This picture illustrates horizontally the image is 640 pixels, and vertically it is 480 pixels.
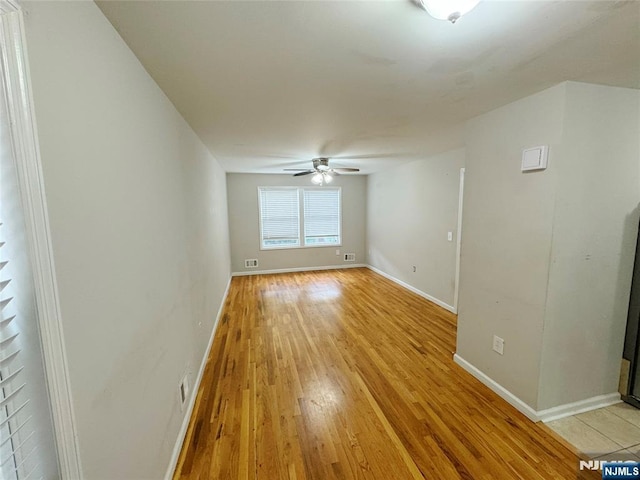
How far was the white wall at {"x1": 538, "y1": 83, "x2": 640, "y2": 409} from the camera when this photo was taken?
1.67 m

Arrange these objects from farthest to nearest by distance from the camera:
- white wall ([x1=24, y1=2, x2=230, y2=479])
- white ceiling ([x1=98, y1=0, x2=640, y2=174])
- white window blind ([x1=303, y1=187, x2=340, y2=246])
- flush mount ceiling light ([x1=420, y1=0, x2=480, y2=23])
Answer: white window blind ([x1=303, y1=187, x2=340, y2=246]) < white ceiling ([x1=98, y1=0, x2=640, y2=174]) < flush mount ceiling light ([x1=420, y1=0, x2=480, y2=23]) < white wall ([x1=24, y1=2, x2=230, y2=479])

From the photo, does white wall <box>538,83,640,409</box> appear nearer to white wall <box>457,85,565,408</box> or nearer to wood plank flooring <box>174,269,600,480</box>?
white wall <box>457,85,565,408</box>

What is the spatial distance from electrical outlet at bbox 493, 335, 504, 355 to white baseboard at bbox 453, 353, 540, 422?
27 cm

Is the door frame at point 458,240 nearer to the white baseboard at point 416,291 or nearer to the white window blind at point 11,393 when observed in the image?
the white baseboard at point 416,291

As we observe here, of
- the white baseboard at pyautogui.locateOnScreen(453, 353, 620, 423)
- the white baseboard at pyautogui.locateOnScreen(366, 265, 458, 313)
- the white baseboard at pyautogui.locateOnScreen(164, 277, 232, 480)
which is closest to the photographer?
the white baseboard at pyautogui.locateOnScreen(164, 277, 232, 480)

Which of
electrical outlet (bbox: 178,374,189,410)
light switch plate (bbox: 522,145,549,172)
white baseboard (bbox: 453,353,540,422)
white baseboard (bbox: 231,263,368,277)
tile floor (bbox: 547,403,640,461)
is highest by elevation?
light switch plate (bbox: 522,145,549,172)

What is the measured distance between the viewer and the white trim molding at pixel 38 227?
0.61 m

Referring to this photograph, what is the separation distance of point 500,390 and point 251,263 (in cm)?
488

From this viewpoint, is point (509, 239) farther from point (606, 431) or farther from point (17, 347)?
point (17, 347)

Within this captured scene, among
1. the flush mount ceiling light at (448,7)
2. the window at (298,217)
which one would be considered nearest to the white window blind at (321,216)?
the window at (298,217)

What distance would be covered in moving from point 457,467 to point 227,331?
2.60 metres

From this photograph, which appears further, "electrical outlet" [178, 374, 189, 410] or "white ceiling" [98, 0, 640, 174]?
"electrical outlet" [178, 374, 189, 410]

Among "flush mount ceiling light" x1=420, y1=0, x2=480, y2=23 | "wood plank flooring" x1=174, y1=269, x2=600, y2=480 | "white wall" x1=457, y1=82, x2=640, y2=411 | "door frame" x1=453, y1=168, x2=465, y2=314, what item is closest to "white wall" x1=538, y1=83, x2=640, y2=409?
"white wall" x1=457, y1=82, x2=640, y2=411

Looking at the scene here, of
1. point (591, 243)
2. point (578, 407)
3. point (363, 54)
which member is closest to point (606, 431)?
point (578, 407)
